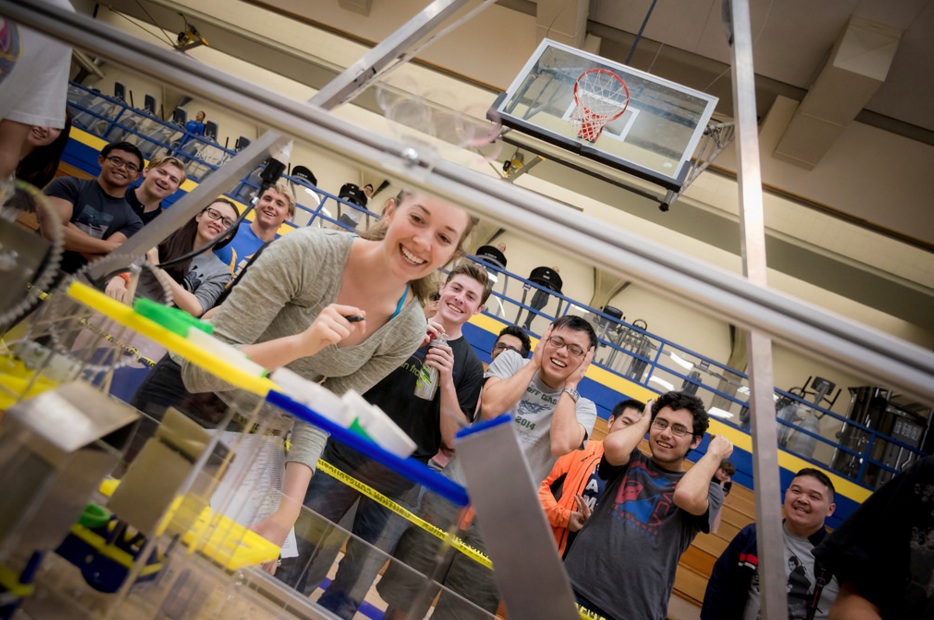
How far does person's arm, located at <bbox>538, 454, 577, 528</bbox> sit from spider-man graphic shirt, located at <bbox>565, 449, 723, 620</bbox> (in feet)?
0.60

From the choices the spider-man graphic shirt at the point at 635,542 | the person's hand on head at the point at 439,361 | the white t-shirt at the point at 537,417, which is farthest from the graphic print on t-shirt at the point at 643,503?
the person's hand on head at the point at 439,361

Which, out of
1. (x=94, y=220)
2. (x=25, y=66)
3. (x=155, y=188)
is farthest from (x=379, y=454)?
(x=155, y=188)

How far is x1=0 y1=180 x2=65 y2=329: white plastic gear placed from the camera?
53cm

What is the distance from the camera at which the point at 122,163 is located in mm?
2404

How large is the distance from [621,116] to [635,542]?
2.95 metres

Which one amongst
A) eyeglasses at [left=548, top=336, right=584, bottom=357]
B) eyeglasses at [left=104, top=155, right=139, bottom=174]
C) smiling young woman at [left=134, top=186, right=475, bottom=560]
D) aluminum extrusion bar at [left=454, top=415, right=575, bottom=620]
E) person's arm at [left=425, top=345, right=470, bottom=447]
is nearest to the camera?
aluminum extrusion bar at [left=454, top=415, right=575, bottom=620]

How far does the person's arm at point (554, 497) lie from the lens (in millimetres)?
2090

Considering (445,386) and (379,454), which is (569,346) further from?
(379,454)

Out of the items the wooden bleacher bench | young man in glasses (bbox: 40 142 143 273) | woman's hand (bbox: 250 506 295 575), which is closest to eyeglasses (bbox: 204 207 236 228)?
young man in glasses (bbox: 40 142 143 273)

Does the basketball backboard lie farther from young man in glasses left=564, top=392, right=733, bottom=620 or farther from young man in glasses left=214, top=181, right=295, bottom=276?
young man in glasses left=564, top=392, right=733, bottom=620

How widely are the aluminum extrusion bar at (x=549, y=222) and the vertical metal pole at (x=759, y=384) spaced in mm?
42

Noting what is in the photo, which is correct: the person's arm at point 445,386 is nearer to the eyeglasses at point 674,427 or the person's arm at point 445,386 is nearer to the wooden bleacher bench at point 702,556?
the eyeglasses at point 674,427

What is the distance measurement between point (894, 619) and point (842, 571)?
88mm

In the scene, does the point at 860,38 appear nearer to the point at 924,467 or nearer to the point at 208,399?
the point at 924,467
